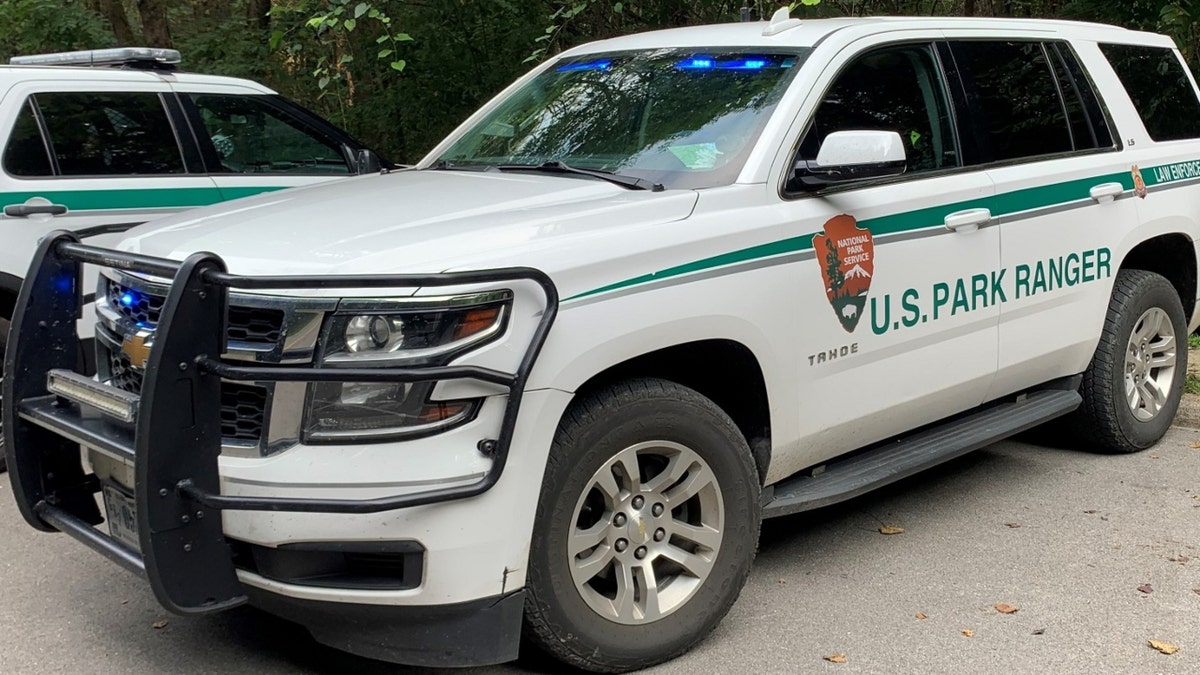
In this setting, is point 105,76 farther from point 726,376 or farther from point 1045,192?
point 1045,192

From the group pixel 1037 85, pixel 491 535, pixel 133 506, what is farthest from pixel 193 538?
pixel 1037 85

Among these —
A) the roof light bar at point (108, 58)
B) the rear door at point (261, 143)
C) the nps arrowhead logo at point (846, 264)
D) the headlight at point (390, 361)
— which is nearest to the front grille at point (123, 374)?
the headlight at point (390, 361)

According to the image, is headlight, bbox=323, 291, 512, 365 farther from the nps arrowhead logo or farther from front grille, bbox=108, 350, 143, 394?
the nps arrowhead logo

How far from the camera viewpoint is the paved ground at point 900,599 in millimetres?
3703

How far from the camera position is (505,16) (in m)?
10.3

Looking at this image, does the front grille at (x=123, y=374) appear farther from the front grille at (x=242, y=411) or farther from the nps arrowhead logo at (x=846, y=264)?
the nps arrowhead logo at (x=846, y=264)

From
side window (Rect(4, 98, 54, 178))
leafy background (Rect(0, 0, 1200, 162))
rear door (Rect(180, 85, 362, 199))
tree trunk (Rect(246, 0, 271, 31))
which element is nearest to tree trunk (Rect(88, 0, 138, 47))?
leafy background (Rect(0, 0, 1200, 162))

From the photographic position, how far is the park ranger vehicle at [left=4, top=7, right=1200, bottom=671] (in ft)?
9.75

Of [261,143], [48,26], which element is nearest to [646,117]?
[261,143]

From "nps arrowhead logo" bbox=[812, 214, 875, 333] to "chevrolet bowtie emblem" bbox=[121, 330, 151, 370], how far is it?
209 cm

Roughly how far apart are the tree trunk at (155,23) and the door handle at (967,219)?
9636 mm

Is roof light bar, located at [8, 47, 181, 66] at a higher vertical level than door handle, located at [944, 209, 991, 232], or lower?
higher

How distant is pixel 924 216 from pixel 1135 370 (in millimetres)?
2106

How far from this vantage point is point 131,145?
253 inches
